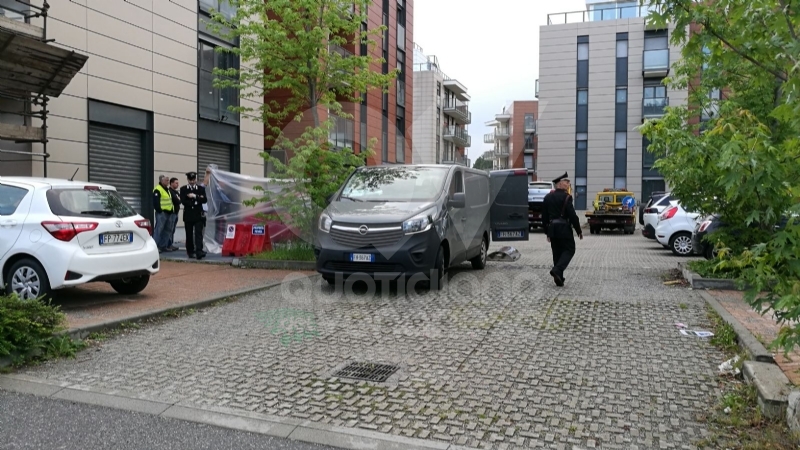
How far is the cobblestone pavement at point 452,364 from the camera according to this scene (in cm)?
430

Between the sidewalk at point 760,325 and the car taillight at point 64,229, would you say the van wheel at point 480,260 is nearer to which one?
the sidewalk at point 760,325

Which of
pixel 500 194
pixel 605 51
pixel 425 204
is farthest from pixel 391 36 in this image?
pixel 425 204

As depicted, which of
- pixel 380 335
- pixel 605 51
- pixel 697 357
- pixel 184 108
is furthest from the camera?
pixel 605 51

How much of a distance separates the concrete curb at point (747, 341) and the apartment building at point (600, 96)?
1497 inches

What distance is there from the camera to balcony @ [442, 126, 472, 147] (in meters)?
65.4

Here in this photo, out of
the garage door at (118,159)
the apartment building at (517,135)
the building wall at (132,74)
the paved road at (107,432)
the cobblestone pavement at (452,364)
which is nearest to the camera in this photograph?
the paved road at (107,432)

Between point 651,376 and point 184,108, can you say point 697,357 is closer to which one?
point 651,376

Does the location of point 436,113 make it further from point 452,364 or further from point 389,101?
point 452,364

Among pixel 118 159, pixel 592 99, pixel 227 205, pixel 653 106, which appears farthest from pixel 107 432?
pixel 592 99

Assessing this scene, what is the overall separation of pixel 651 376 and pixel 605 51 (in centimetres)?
4278

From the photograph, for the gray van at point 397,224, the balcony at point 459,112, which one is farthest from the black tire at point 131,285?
the balcony at point 459,112

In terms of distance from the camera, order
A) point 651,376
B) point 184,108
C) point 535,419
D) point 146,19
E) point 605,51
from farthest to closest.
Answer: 1. point 605,51
2. point 184,108
3. point 146,19
4. point 651,376
5. point 535,419

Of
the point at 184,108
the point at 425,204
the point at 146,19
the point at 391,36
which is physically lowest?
the point at 425,204

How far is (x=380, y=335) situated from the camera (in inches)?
267
